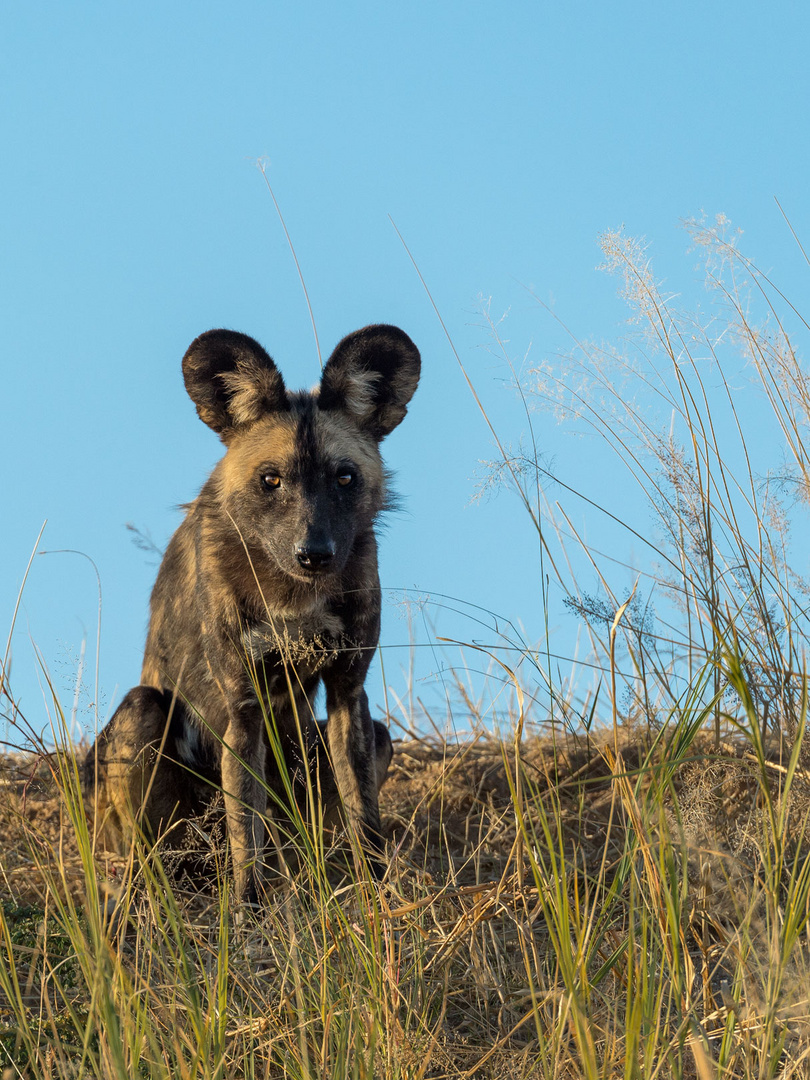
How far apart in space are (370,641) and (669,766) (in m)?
2.19

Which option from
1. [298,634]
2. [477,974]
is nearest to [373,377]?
[298,634]

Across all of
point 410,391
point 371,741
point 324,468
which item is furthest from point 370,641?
point 410,391

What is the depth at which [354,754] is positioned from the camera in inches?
161

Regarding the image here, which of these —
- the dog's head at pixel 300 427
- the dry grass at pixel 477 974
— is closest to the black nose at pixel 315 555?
the dog's head at pixel 300 427

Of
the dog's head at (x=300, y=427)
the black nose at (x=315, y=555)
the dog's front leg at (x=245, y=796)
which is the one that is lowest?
the dog's front leg at (x=245, y=796)

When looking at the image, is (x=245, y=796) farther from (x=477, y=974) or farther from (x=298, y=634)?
(x=477, y=974)

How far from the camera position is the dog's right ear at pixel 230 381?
434 cm

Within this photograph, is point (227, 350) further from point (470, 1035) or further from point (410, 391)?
point (470, 1035)

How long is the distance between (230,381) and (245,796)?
1775mm

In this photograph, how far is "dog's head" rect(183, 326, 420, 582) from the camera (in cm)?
424

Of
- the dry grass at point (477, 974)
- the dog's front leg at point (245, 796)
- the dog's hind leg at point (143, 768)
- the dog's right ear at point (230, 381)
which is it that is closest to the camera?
the dry grass at point (477, 974)

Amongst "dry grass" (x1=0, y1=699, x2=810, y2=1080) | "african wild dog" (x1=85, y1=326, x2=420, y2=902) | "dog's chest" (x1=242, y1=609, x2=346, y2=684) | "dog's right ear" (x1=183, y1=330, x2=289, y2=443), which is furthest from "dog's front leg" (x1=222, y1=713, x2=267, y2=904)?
"dog's right ear" (x1=183, y1=330, x2=289, y2=443)

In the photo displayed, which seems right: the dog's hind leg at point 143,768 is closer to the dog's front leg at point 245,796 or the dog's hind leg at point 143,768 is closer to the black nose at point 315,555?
the dog's front leg at point 245,796

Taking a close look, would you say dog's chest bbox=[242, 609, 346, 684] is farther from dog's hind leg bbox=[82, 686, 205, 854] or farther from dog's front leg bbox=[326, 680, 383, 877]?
dog's hind leg bbox=[82, 686, 205, 854]
